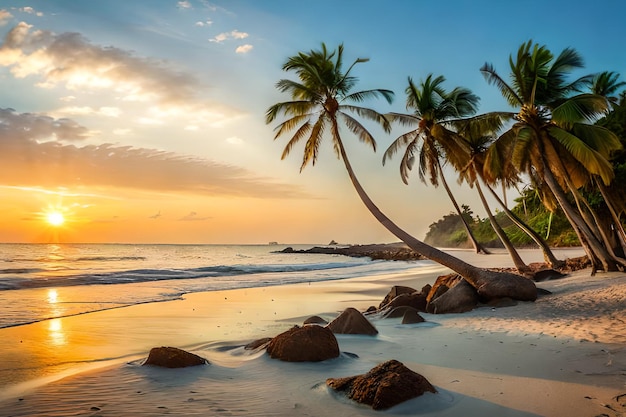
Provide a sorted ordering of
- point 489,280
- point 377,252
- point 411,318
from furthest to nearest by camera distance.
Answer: point 377,252, point 489,280, point 411,318

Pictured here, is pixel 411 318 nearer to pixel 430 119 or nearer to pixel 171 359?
pixel 171 359

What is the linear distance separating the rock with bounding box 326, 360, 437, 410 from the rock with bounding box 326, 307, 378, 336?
12.5 feet

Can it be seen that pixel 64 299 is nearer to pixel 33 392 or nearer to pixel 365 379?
pixel 33 392

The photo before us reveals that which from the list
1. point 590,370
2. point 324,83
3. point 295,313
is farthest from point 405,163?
point 590,370

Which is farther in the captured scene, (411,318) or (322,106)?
→ (322,106)

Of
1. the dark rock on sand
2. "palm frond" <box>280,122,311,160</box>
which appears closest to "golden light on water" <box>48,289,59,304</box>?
"palm frond" <box>280,122,311,160</box>

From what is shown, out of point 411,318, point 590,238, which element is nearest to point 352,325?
point 411,318

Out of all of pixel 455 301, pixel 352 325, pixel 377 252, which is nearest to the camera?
pixel 352 325

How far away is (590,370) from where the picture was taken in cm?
575

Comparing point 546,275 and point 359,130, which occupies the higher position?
point 359,130

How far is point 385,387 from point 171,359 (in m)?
3.19

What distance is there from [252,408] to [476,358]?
3.82 metres

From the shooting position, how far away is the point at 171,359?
6.21m

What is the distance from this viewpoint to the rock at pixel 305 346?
6.60m
